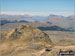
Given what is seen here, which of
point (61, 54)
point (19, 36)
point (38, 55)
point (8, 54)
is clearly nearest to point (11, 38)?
point (19, 36)

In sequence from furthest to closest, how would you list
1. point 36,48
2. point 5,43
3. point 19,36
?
point 19,36 → point 5,43 → point 36,48

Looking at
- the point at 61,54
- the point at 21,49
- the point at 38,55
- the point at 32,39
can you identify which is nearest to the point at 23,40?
the point at 32,39

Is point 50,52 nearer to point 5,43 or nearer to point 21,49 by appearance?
point 21,49

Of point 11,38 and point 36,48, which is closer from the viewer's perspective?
point 36,48

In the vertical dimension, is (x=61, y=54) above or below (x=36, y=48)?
above

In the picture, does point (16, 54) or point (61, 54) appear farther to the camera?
point (16, 54)

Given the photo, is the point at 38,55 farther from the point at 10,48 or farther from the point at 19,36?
the point at 19,36

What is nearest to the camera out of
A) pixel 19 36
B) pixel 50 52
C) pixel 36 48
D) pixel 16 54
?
pixel 50 52
